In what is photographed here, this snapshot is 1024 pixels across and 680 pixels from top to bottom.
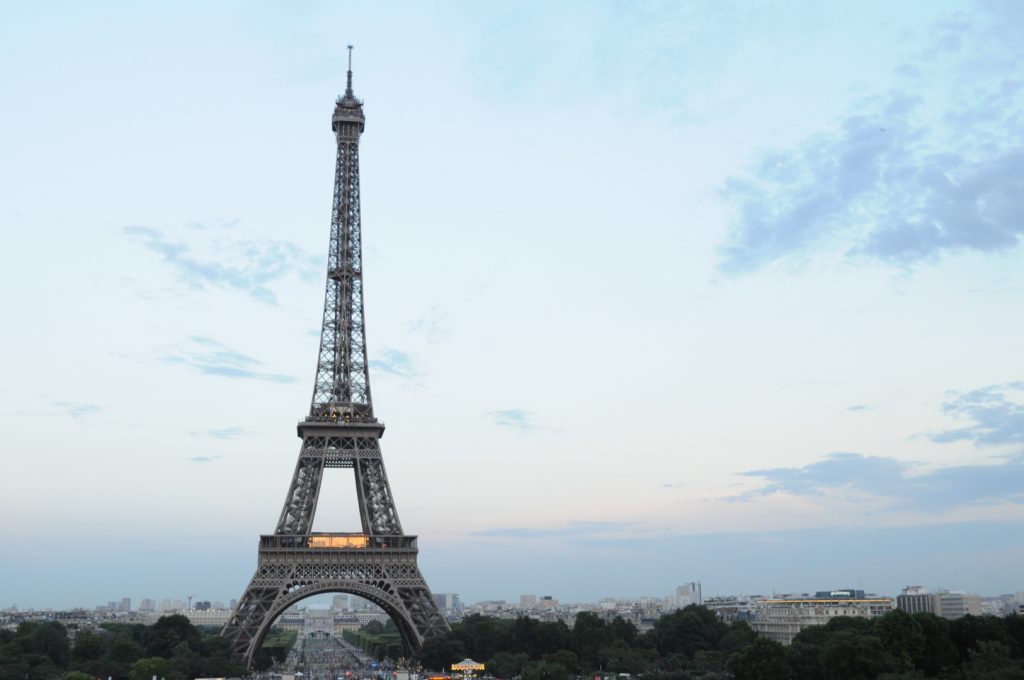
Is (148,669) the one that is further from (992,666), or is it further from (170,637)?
(992,666)

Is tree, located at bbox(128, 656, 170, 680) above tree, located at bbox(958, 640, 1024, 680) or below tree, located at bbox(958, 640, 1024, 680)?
below

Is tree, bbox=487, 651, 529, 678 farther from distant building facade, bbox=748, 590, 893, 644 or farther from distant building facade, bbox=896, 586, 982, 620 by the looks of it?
distant building facade, bbox=896, 586, 982, 620

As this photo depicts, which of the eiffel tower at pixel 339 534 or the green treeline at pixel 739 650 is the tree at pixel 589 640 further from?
the eiffel tower at pixel 339 534

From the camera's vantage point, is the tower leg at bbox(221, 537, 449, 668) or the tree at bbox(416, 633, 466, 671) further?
the tree at bbox(416, 633, 466, 671)

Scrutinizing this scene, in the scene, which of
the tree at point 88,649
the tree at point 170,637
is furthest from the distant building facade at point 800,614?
the tree at point 88,649

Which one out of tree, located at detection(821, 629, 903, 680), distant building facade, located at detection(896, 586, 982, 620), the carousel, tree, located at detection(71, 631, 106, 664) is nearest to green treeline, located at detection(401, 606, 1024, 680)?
tree, located at detection(821, 629, 903, 680)

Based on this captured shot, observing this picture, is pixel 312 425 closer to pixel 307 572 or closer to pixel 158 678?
pixel 307 572

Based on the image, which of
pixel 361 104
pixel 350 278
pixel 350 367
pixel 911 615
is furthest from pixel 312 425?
pixel 911 615

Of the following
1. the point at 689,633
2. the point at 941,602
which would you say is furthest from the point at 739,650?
the point at 941,602
